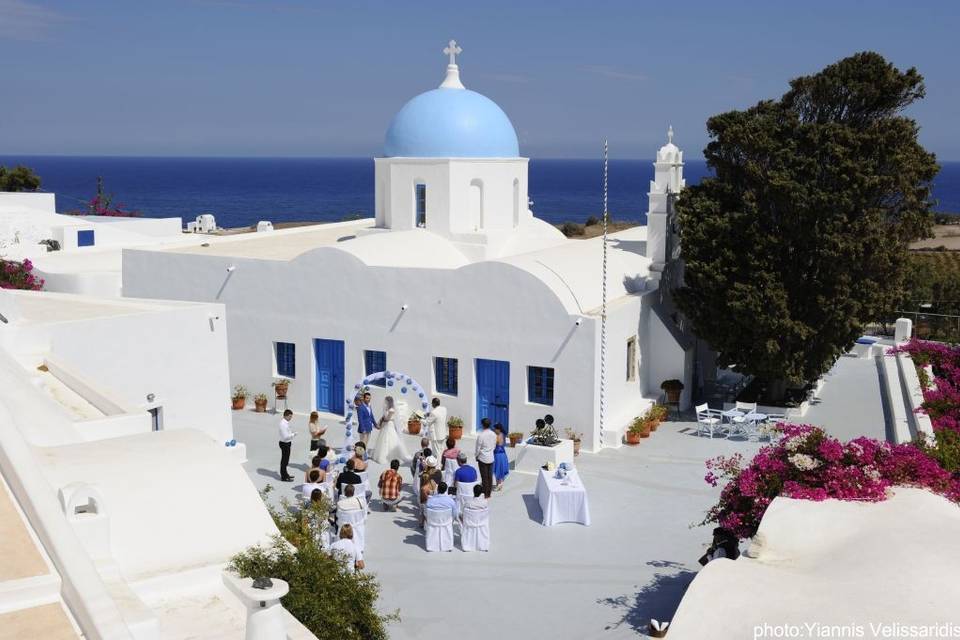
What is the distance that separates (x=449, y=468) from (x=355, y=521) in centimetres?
295

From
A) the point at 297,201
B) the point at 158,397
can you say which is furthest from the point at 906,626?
the point at 297,201

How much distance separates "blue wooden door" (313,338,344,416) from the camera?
2298 cm

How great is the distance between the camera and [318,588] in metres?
10.0

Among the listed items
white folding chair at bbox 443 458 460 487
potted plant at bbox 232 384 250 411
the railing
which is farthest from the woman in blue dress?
the railing

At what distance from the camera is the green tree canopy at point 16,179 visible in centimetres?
5169

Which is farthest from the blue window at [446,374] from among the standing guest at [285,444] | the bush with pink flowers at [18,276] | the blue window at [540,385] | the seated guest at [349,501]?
the bush with pink flowers at [18,276]

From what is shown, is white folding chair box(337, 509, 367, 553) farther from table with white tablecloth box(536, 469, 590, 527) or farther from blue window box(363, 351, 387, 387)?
blue window box(363, 351, 387, 387)

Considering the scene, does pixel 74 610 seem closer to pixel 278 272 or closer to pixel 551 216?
pixel 278 272

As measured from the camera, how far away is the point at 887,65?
2134cm

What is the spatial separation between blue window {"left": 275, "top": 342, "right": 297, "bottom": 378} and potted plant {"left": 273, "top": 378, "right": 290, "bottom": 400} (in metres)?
0.26

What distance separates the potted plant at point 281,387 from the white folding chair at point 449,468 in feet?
24.7

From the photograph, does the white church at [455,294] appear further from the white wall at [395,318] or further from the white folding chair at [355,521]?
the white folding chair at [355,521]

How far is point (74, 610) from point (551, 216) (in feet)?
446

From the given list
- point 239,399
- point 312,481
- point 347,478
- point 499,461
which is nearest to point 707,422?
point 499,461
